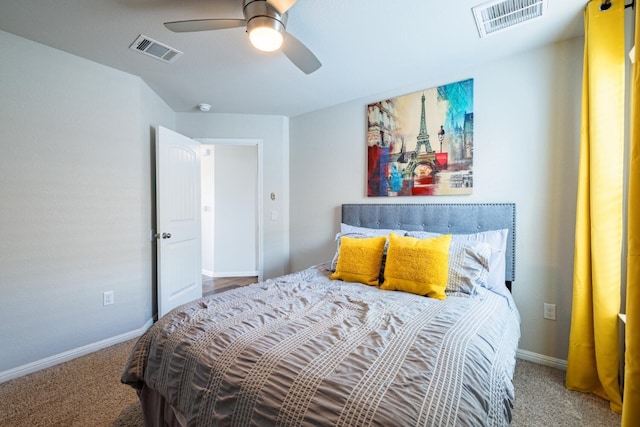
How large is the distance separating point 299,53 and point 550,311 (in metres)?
2.56

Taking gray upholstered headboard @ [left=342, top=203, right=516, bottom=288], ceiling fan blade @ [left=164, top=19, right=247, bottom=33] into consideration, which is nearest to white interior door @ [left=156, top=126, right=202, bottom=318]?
ceiling fan blade @ [left=164, top=19, right=247, bottom=33]

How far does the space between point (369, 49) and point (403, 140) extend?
917 millimetres

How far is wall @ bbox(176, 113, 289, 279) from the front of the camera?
12.0 feet

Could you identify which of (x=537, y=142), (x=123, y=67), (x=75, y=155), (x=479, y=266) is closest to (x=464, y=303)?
(x=479, y=266)

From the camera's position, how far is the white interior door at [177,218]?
283cm

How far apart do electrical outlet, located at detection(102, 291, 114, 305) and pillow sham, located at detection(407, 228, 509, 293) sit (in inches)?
108

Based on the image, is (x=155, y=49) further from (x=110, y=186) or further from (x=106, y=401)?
A: (x=106, y=401)

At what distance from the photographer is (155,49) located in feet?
7.07

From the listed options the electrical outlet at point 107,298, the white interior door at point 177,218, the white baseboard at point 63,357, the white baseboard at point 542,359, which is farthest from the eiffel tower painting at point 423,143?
the white baseboard at point 63,357

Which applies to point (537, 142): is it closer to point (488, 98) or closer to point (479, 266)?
point (488, 98)

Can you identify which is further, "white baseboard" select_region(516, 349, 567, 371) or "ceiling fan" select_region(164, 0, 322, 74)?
"white baseboard" select_region(516, 349, 567, 371)

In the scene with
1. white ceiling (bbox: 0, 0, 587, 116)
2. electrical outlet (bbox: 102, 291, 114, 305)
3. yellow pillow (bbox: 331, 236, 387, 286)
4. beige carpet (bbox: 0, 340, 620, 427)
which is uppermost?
white ceiling (bbox: 0, 0, 587, 116)

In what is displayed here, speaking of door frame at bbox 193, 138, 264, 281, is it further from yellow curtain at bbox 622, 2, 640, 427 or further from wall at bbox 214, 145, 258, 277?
yellow curtain at bbox 622, 2, 640, 427

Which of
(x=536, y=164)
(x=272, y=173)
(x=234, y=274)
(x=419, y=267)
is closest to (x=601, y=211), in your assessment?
(x=536, y=164)
